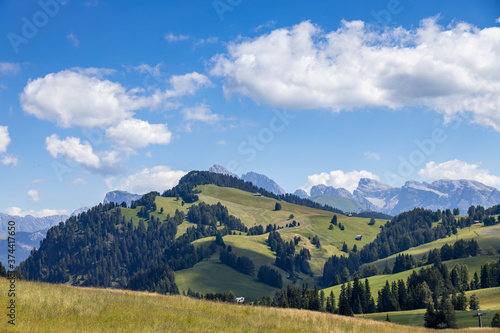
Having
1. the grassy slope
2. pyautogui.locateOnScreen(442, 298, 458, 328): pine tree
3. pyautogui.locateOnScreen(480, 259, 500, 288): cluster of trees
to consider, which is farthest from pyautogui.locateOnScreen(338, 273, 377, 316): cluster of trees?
pyautogui.locateOnScreen(442, 298, 458, 328): pine tree

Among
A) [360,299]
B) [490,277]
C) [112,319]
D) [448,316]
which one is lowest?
[360,299]

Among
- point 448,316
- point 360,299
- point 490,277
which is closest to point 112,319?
point 448,316

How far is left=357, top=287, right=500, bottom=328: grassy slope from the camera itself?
85.7 m

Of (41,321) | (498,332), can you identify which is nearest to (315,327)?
(41,321)

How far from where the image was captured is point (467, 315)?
96500 millimetres

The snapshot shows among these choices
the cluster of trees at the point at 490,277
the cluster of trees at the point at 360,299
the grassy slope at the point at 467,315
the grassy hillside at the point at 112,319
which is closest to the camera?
the grassy hillside at the point at 112,319

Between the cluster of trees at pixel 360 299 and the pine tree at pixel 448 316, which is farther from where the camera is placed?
the cluster of trees at pixel 360 299

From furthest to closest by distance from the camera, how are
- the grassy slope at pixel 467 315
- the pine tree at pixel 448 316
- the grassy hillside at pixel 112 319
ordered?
the grassy slope at pixel 467 315 < the pine tree at pixel 448 316 < the grassy hillside at pixel 112 319

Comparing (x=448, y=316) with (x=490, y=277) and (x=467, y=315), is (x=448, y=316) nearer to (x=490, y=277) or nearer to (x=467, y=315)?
(x=467, y=315)

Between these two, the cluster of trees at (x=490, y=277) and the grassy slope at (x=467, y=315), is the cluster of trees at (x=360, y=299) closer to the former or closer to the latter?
the grassy slope at (x=467, y=315)

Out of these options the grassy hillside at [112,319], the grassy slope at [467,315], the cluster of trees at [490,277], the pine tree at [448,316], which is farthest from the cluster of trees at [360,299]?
the grassy hillside at [112,319]

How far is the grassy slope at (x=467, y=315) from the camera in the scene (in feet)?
281

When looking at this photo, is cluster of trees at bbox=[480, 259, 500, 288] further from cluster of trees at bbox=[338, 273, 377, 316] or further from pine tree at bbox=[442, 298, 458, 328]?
pine tree at bbox=[442, 298, 458, 328]

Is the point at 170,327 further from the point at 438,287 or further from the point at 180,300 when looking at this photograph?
the point at 438,287
